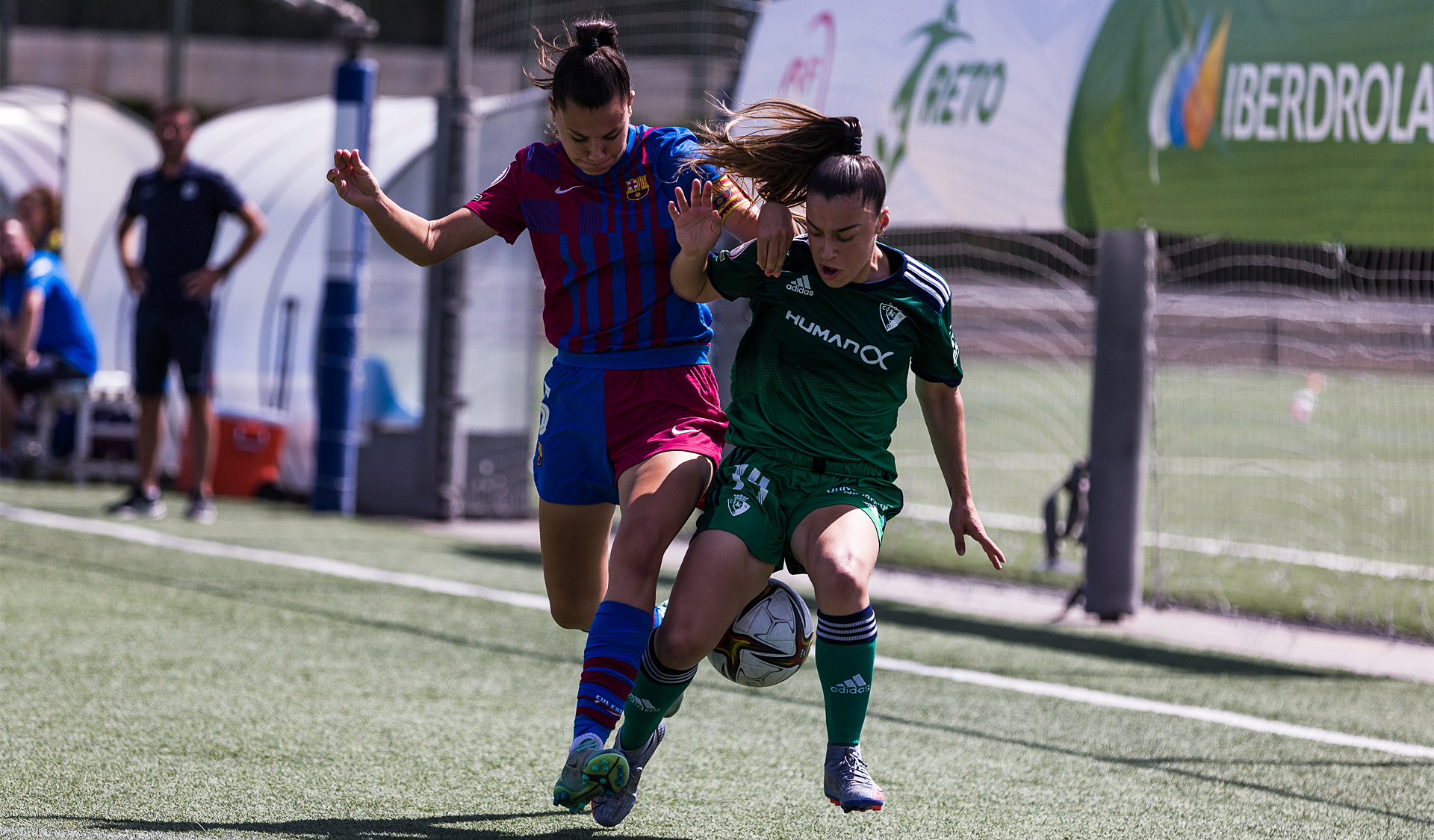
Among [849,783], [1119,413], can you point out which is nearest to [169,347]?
[1119,413]

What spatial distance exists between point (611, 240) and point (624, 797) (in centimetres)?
148

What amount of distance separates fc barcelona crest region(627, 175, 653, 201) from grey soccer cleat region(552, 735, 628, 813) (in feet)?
4.93

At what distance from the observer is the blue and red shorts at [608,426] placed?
4.20 m

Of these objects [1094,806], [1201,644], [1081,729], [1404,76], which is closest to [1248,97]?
[1404,76]

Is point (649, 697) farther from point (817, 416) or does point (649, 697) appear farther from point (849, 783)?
point (817, 416)

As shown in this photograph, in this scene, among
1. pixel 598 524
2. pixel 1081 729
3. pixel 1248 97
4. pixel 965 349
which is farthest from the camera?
pixel 965 349

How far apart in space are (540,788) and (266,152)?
34.2 feet

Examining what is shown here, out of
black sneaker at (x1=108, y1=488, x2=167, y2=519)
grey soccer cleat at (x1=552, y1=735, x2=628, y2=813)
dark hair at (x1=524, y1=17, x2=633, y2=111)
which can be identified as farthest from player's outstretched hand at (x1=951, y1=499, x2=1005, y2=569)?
black sneaker at (x1=108, y1=488, x2=167, y2=519)

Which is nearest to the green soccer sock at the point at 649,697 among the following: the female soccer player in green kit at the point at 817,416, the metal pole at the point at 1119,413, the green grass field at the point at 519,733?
the female soccer player in green kit at the point at 817,416

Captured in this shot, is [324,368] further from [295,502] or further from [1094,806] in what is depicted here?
[1094,806]

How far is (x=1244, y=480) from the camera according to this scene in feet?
53.5

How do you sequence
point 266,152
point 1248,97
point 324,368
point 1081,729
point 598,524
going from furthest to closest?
point 266,152, point 324,368, point 1248,97, point 1081,729, point 598,524

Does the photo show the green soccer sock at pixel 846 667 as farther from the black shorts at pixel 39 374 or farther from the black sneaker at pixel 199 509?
the black shorts at pixel 39 374

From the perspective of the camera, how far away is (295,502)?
1173cm
